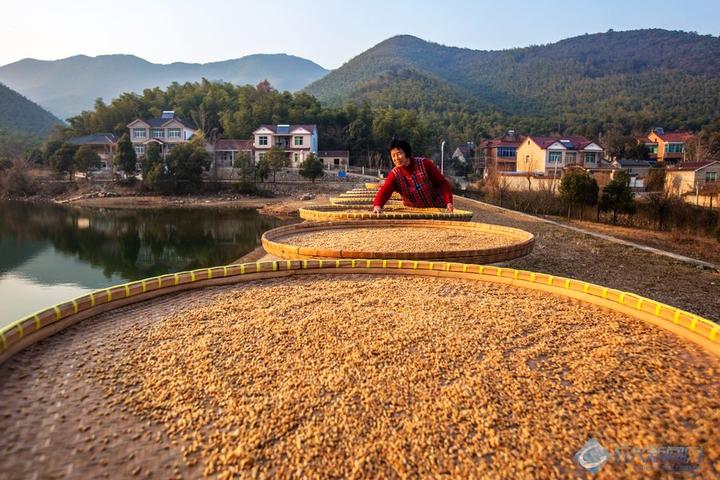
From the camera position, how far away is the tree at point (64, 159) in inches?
1085

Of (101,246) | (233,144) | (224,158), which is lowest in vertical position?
(101,246)

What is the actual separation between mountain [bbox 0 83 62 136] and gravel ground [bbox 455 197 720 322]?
5509cm

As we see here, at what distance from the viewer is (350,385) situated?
193cm

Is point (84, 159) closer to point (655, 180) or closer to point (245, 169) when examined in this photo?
point (245, 169)

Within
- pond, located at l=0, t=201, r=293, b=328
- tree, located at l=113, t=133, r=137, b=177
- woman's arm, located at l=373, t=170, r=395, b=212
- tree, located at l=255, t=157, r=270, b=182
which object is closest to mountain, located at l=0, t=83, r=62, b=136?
tree, located at l=113, t=133, r=137, b=177

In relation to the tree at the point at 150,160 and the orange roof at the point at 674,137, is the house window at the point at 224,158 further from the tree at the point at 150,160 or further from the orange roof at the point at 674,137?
the orange roof at the point at 674,137

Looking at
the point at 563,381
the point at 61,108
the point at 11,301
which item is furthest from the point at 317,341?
the point at 61,108

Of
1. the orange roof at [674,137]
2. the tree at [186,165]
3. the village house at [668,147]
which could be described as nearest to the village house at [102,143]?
the tree at [186,165]

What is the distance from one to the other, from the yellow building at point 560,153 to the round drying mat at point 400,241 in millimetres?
24297

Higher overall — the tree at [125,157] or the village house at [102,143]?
the village house at [102,143]

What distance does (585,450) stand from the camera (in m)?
1.54

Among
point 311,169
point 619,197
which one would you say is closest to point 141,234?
point 311,169

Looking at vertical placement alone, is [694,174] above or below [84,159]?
below

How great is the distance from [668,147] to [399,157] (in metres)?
33.4
